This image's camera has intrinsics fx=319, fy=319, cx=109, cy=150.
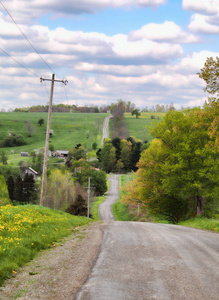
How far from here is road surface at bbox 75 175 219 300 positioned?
6922 millimetres

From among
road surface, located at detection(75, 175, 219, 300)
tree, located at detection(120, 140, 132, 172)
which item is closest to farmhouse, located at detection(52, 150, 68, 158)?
tree, located at detection(120, 140, 132, 172)

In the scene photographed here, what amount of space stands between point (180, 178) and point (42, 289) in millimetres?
23101

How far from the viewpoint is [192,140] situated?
2927 cm

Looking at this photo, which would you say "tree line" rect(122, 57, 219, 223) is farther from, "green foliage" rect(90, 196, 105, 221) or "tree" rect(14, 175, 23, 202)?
"tree" rect(14, 175, 23, 202)

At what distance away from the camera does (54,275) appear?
8.14 meters

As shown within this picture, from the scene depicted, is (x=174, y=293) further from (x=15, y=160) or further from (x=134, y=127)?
(x=134, y=127)

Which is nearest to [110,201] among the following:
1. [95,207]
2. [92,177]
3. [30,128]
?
[95,207]

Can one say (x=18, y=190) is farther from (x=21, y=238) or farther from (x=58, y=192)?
(x=21, y=238)

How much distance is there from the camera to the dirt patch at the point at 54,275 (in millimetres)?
6891

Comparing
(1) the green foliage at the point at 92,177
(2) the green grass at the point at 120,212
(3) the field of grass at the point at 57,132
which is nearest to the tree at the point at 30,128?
(3) the field of grass at the point at 57,132

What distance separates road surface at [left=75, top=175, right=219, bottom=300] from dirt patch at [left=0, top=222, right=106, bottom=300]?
301 millimetres

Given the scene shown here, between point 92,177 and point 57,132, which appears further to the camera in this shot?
point 57,132

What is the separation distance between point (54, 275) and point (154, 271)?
8.73ft

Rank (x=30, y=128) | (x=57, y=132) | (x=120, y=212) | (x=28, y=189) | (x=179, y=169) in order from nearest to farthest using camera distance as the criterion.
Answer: (x=179, y=169) < (x=120, y=212) < (x=28, y=189) < (x=30, y=128) < (x=57, y=132)
